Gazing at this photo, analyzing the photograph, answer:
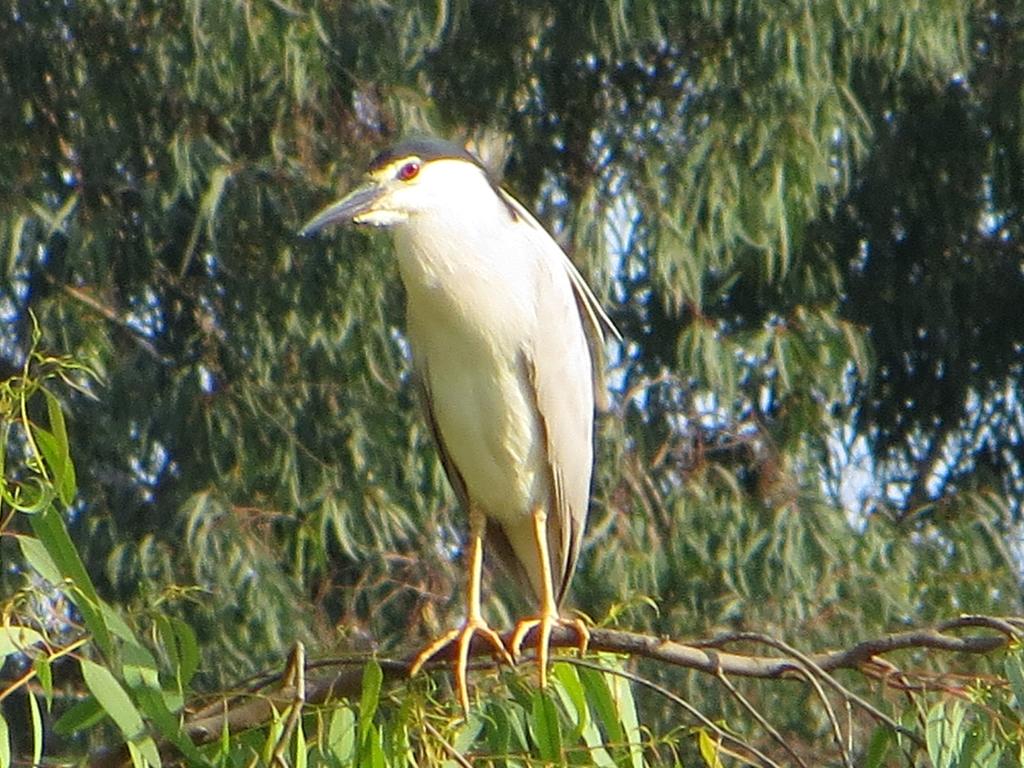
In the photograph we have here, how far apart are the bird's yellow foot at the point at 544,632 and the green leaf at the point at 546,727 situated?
3.7 inches

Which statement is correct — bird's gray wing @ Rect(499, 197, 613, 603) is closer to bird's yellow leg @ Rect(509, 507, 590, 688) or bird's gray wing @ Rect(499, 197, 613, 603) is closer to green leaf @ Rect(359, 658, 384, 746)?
bird's yellow leg @ Rect(509, 507, 590, 688)

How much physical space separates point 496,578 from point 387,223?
1.69m

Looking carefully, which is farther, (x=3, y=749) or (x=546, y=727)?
(x=546, y=727)

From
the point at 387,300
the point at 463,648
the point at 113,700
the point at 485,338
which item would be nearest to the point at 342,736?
the point at 113,700

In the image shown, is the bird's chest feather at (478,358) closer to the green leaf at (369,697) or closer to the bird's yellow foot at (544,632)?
the bird's yellow foot at (544,632)

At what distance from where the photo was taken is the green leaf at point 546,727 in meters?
1.90

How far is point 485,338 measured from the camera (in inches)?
111

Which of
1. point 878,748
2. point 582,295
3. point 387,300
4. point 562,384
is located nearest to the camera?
point 878,748

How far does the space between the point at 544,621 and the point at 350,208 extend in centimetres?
66

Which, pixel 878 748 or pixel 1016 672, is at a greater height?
pixel 1016 672

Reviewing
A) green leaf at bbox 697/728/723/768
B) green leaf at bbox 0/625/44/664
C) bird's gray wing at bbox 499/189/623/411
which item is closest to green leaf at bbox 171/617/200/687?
green leaf at bbox 0/625/44/664

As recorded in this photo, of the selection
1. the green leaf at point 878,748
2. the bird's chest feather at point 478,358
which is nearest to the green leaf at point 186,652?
the green leaf at point 878,748

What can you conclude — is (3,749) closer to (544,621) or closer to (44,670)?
(44,670)

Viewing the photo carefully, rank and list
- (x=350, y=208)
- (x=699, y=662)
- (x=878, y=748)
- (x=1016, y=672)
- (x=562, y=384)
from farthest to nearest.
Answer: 1. (x=562, y=384)
2. (x=350, y=208)
3. (x=878, y=748)
4. (x=699, y=662)
5. (x=1016, y=672)
